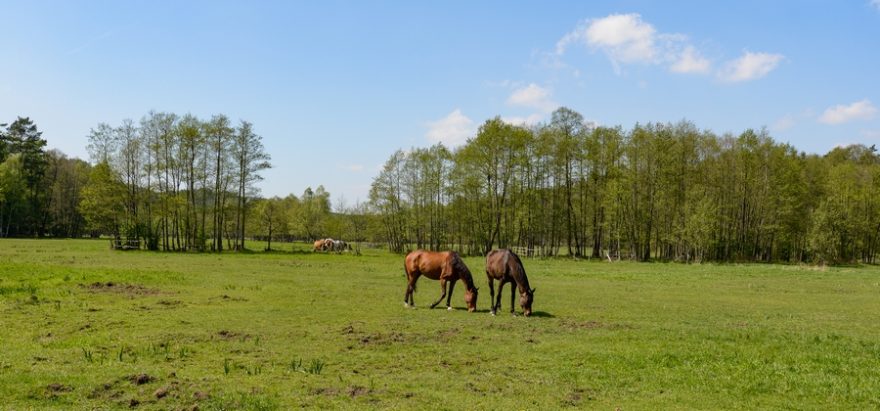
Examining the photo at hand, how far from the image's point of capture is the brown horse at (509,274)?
750 inches

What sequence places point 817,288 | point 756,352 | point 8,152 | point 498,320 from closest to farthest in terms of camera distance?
point 756,352 < point 498,320 < point 817,288 < point 8,152

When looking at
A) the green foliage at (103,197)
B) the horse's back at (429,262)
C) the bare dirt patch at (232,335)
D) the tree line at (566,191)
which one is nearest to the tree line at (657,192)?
the tree line at (566,191)

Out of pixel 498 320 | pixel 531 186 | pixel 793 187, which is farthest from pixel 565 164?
pixel 498 320

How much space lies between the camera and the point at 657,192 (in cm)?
6631

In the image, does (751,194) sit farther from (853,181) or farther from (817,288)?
(817,288)

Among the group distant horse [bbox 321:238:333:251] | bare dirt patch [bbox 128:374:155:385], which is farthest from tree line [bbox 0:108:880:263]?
bare dirt patch [bbox 128:374:155:385]

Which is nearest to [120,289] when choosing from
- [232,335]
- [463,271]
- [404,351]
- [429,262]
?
[232,335]

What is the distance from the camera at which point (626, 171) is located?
224 feet

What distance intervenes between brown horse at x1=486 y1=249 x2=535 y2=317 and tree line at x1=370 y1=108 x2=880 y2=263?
49536 millimetres

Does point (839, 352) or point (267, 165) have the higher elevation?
point (267, 165)

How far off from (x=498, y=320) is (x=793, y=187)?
6974 cm

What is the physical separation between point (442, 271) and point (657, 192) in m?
53.8

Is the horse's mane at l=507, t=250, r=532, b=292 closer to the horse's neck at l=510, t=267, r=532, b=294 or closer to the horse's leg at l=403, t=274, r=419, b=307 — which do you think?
the horse's neck at l=510, t=267, r=532, b=294

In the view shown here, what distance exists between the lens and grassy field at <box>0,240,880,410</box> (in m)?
9.27
